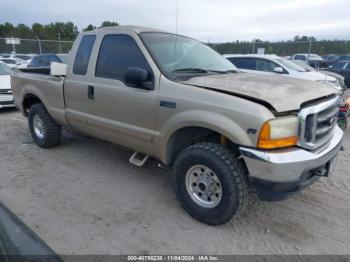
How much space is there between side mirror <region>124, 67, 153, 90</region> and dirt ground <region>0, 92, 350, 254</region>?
137 cm

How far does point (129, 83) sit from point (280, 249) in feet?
7.38

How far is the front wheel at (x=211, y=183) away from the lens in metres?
2.79

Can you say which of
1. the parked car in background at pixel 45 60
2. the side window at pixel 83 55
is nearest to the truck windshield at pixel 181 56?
the side window at pixel 83 55

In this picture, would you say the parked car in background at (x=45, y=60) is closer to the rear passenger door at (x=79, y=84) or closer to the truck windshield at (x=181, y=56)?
the rear passenger door at (x=79, y=84)

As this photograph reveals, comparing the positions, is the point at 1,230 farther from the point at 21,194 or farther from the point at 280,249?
the point at 280,249

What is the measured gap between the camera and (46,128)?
5117 millimetres

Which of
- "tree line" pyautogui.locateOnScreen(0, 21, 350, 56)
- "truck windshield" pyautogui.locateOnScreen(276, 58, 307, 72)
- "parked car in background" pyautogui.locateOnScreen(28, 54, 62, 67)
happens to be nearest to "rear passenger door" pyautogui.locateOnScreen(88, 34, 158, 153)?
"truck windshield" pyautogui.locateOnScreen(276, 58, 307, 72)

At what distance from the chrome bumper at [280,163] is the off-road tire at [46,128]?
3.66 meters

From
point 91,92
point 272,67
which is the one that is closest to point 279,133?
point 91,92

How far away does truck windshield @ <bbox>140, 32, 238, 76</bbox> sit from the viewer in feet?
11.3

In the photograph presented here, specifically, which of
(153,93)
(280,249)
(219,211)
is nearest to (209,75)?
(153,93)

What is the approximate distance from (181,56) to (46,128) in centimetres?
283

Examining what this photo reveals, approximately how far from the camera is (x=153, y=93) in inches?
129

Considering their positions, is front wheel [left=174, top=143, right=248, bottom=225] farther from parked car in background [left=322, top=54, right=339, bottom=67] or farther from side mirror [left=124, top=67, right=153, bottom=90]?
parked car in background [left=322, top=54, right=339, bottom=67]
